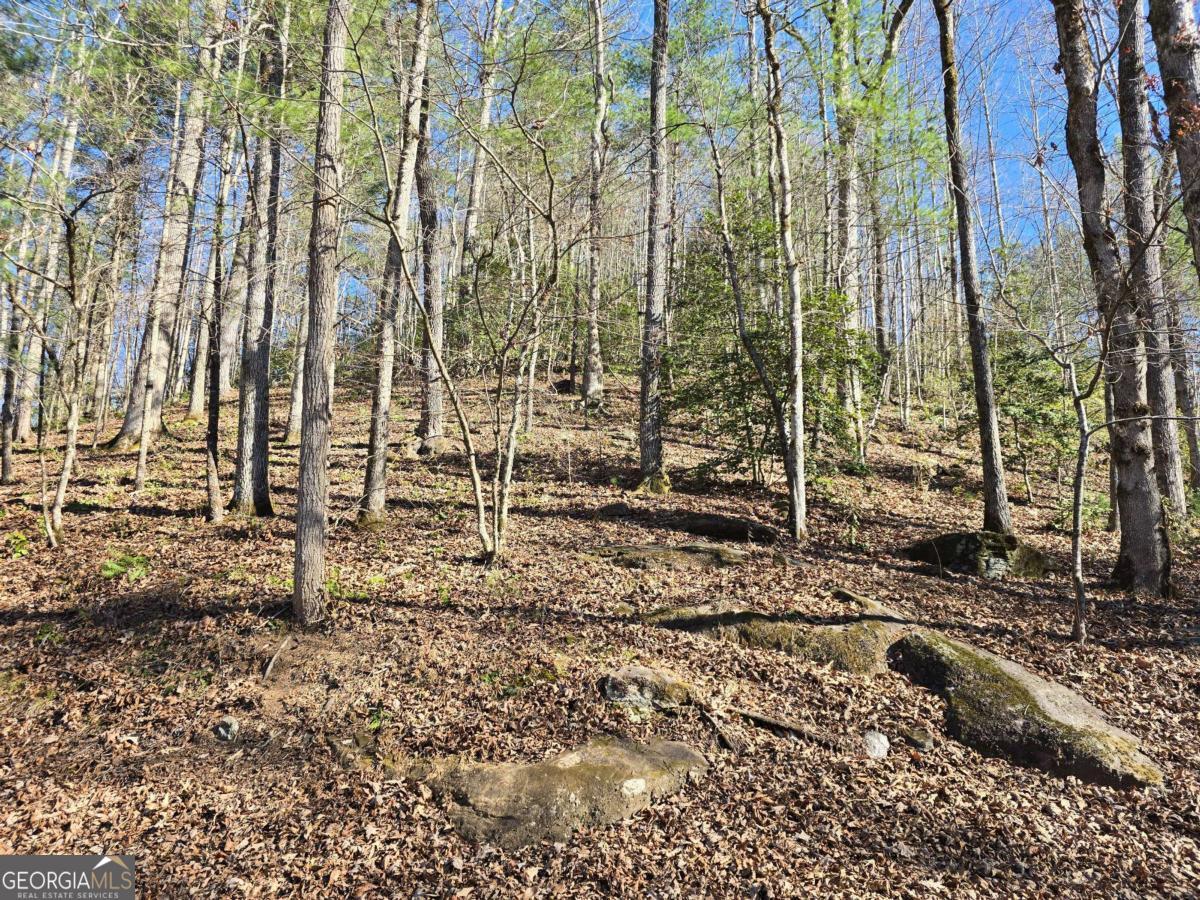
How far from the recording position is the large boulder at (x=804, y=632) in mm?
5211

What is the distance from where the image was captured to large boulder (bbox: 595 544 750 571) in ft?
22.9

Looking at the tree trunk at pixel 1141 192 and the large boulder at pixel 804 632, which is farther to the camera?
the tree trunk at pixel 1141 192

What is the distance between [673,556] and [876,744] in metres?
3.19

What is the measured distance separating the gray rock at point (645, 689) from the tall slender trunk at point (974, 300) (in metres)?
6.26

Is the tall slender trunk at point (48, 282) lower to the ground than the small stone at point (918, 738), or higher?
higher

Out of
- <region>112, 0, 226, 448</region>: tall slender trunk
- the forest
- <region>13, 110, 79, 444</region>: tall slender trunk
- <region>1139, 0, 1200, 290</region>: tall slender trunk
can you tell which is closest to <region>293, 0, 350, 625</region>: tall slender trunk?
the forest

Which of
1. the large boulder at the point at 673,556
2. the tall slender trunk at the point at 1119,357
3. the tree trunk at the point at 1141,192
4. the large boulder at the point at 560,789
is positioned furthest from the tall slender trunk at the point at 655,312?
the large boulder at the point at 560,789

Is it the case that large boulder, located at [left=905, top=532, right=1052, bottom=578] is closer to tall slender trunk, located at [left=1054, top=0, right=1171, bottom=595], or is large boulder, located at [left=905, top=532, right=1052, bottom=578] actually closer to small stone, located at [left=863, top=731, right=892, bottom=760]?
tall slender trunk, located at [left=1054, top=0, right=1171, bottom=595]

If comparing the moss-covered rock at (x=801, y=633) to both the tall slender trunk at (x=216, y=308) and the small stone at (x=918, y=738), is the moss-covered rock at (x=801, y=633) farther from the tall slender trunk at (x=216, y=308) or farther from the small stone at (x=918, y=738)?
the tall slender trunk at (x=216, y=308)

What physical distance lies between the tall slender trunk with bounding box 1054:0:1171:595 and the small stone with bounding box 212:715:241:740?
8590mm

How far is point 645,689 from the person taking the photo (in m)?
4.61

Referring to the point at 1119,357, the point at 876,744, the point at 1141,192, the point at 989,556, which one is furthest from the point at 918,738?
the point at 1141,192

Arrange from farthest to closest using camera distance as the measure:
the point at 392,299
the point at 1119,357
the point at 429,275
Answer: the point at 429,275, the point at 392,299, the point at 1119,357

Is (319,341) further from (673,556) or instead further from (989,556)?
(989,556)
